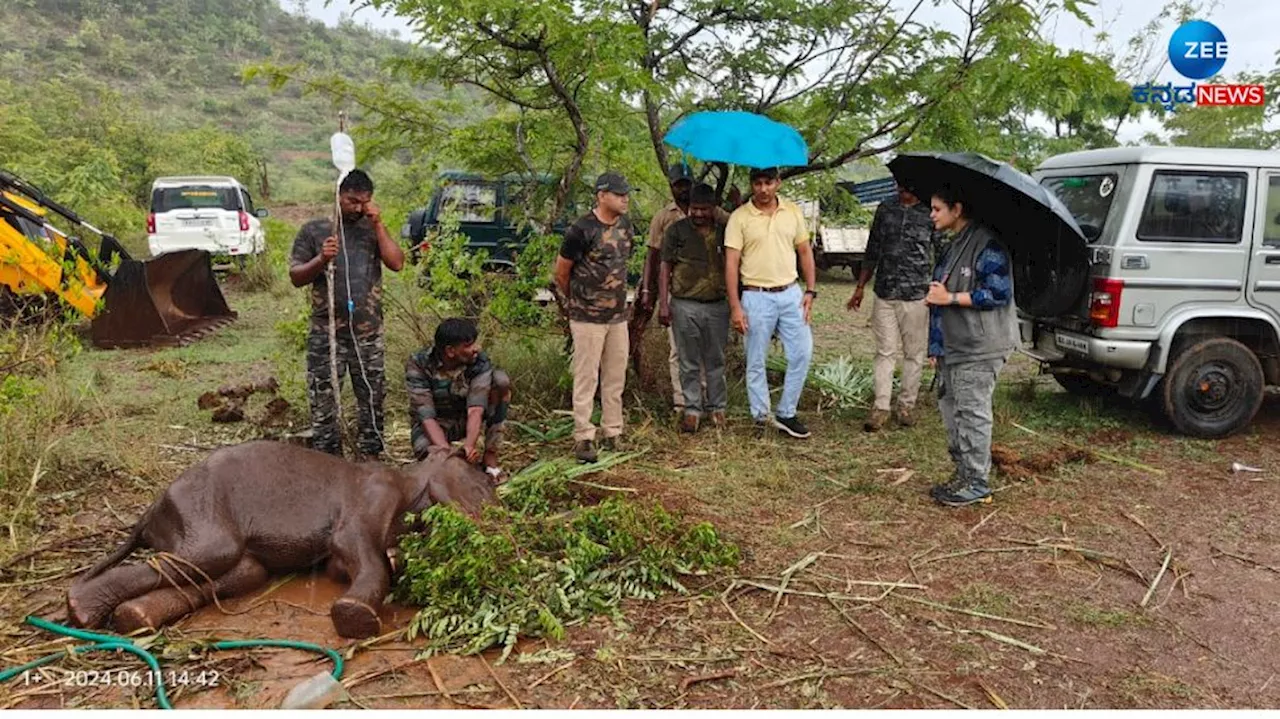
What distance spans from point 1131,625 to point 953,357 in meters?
1.62

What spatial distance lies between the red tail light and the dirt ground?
84 centimetres

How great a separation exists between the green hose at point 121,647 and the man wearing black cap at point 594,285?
2.24 m

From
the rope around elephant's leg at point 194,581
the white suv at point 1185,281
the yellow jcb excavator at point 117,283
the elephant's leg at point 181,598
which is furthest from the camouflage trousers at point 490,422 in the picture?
the yellow jcb excavator at point 117,283

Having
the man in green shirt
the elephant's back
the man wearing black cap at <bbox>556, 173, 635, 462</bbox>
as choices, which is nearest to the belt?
the man in green shirt

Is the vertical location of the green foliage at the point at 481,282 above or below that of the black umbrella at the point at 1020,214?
below

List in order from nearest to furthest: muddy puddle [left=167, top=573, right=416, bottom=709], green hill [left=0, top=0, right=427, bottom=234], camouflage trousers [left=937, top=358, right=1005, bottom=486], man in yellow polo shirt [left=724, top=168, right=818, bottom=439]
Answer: muddy puddle [left=167, top=573, right=416, bottom=709], camouflage trousers [left=937, top=358, right=1005, bottom=486], man in yellow polo shirt [left=724, top=168, right=818, bottom=439], green hill [left=0, top=0, right=427, bottom=234]

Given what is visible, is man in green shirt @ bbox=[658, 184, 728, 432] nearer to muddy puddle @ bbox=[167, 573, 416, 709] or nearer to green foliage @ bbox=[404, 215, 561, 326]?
green foliage @ bbox=[404, 215, 561, 326]

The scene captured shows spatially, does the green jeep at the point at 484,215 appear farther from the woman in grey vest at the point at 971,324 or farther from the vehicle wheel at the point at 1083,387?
the vehicle wheel at the point at 1083,387

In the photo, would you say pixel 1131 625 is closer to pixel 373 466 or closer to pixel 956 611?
pixel 956 611

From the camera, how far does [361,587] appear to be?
3.13m

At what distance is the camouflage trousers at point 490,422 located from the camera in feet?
14.5

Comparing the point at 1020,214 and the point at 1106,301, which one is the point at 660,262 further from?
the point at 1106,301

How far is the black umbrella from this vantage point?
4.16 metres

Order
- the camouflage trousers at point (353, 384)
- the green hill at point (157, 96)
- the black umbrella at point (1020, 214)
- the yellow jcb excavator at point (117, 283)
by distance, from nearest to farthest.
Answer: the black umbrella at point (1020, 214)
the camouflage trousers at point (353, 384)
the yellow jcb excavator at point (117, 283)
the green hill at point (157, 96)
